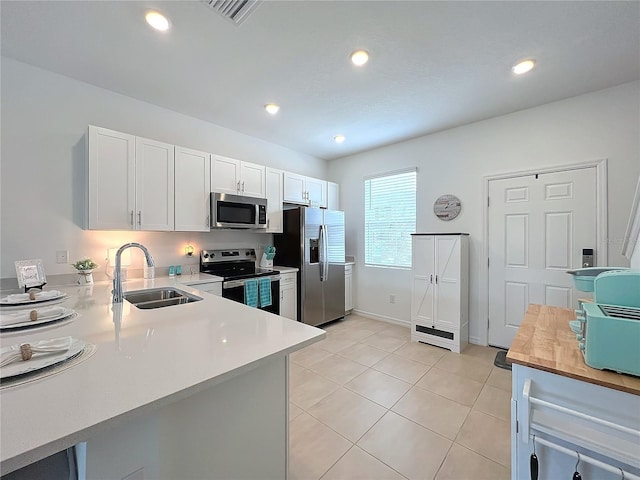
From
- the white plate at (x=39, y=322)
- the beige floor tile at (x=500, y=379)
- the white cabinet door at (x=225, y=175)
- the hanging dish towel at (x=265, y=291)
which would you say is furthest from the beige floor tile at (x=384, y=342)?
the white plate at (x=39, y=322)

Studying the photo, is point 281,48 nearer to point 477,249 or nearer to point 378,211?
point 378,211

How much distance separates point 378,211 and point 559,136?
90.1 inches

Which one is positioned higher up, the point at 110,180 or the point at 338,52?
the point at 338,52

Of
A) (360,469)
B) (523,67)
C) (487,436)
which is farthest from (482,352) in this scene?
(523,67)

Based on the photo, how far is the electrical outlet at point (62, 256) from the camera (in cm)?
238

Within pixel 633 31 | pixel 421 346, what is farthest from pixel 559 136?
pixel 421 346

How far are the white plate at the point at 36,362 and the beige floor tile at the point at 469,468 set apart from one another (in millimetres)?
1902

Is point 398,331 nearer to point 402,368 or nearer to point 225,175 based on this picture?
point 402,368

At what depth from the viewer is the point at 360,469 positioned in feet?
5.01

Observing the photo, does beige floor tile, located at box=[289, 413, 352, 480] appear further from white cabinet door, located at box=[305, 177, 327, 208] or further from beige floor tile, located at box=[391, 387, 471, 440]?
white cabinet door, located at box=[305, 177, 327, 208]

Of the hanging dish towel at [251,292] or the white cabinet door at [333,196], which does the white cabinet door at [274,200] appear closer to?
the hanging dish towel at [251,292]

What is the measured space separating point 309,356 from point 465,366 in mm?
1675

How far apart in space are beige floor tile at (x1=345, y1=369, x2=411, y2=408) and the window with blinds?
74.5 inches

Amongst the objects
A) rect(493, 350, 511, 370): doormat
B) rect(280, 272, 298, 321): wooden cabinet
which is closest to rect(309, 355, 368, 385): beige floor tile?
rect(280, 272, 298, 321): wooden cabinet
